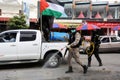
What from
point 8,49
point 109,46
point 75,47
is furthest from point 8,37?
point 109,46

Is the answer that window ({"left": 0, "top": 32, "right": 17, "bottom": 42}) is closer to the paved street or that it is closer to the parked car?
the paved street

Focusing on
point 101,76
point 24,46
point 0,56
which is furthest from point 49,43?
point 101,76

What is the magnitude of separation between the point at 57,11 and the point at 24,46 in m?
3.61

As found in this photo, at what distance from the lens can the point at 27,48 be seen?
13953 mm

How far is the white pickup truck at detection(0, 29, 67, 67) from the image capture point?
45.2 feet

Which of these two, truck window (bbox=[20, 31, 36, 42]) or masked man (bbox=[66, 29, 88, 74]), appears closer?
masked man (bbox=[66, 29, 88, 74])

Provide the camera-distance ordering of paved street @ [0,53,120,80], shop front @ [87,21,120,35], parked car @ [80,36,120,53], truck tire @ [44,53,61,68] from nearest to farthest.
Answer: paved street @ [0,53,120,80] → truck tire @ [44,53,61,68] → parked car @ [80,36,120,53] → shop front @ [87,21,120,35]

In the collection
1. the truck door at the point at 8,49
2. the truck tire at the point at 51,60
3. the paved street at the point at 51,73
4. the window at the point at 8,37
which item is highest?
the window at the point at 8,37

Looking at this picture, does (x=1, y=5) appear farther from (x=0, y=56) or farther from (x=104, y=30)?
(x=0, y=56)

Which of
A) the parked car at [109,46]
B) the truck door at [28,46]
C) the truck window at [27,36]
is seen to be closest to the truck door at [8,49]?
the truck door at [28,46]

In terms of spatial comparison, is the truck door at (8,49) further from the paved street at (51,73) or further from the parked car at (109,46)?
the parked car at (109,46)

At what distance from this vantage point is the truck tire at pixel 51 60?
14.5 meters

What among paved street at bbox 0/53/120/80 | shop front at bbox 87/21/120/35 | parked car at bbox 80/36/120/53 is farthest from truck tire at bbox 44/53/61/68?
shop front at bbox 87/21/120/35

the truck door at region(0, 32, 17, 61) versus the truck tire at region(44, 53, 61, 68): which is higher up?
the truck door at region(0, 32, 17, 61)
